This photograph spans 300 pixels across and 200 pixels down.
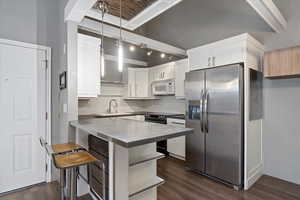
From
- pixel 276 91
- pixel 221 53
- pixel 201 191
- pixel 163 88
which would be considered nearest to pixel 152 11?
pixel 221 53

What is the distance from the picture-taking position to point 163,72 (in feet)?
14.5

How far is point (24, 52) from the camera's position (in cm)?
261

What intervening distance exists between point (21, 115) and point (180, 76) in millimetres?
3187

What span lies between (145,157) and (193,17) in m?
3.74

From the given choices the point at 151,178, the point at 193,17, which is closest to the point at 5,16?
the point at 151,178

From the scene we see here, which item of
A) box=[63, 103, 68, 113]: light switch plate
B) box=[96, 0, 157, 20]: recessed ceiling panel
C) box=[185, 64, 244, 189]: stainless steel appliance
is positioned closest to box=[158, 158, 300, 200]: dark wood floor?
box=[185, 64, 244, 189]: stainless steel appliance

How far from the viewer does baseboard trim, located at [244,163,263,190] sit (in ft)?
8.26

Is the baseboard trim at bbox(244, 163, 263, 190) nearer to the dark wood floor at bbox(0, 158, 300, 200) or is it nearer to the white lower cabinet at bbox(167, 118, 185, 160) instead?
the dark wood floor at bbox(0, 158, 300, 200)

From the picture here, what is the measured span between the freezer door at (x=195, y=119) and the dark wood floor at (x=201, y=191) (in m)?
0.28

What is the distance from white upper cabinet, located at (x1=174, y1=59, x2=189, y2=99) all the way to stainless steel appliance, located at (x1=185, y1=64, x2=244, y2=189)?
0.80 meters

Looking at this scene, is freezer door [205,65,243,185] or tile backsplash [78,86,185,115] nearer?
freezer door [205,65,243,185]

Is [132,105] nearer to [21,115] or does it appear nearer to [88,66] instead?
[88,66]

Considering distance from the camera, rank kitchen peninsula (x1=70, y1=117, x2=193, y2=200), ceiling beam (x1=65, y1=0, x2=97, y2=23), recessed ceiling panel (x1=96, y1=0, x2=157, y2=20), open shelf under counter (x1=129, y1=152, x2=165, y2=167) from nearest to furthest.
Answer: kitchen peninsula (x1=70, y1=117, x2=193, y2=200), open shelf under counter (x1=129, y1=152, x2=165, y2=167), ceiling beam (x1=65, y1=0, x2=97, y2=23), recessed ceiling panel (x1=96, y1=0, x2=157, y2=20)

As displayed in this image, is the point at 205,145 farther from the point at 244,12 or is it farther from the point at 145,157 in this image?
the point at 244,12
